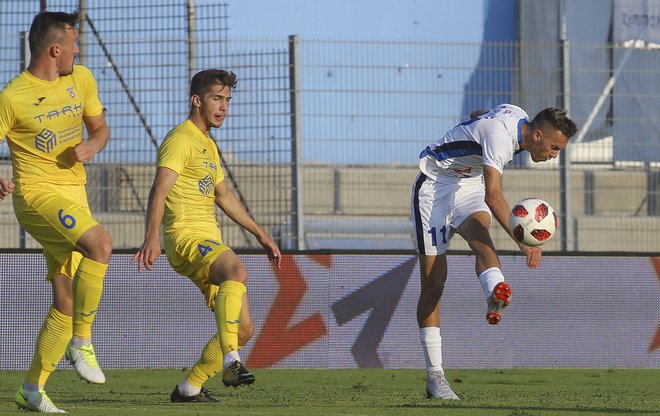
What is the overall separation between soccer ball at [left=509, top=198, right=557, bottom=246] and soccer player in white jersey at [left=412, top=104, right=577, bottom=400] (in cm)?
6

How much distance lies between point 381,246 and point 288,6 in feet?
23.0

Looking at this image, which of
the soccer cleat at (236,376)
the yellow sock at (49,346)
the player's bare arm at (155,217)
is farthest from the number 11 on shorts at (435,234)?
the yellow sock at (49,346)

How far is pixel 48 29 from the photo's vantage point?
7.17 metres

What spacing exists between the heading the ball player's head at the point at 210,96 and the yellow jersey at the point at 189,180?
0.24 ft

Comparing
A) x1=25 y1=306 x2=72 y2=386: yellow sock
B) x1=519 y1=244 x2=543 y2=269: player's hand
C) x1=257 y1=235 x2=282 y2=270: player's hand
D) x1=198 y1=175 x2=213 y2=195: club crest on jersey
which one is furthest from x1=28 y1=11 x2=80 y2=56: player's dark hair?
x1=519 y1=244 x2=543 y2=269: player's hand

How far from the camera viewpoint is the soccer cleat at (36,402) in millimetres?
6883

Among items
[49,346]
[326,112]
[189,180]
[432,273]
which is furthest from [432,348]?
[326,112]

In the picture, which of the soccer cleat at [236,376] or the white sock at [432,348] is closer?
the soccer cleat at [236,376]

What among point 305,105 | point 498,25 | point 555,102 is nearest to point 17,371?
point 305,105

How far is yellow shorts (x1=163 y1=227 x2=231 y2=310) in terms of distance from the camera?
770cm

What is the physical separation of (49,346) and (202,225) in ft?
4.14

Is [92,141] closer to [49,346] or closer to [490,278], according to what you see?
[49,346]

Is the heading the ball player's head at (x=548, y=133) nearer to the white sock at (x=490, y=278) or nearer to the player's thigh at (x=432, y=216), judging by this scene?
the player's thigh at (x=432, y=216)

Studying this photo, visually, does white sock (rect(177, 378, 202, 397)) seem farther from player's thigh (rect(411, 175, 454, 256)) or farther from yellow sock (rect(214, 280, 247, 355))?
player's thigh (rect(411, 175, 454, 256))
